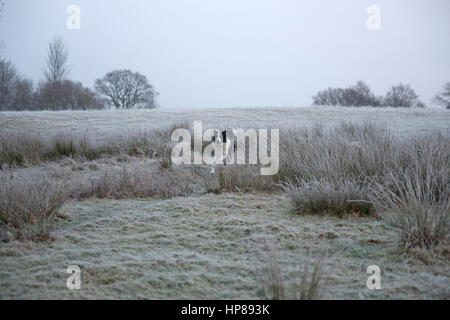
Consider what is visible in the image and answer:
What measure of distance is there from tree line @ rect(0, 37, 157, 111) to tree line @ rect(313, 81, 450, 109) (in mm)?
21732

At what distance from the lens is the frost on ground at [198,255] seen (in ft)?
7.72

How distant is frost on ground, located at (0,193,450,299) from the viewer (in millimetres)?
2354

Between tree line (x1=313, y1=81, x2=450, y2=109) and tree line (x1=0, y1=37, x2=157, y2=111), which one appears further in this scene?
tree line (x1=313, y1=81, x2=450, y2=109)

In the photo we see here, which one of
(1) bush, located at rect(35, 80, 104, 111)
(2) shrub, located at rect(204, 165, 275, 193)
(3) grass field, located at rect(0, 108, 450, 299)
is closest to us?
(3) grass field, located at rect(0, 108, 450, 299)

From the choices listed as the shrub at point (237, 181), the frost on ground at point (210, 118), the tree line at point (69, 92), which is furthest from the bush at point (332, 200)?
the tree line at point (69, 92)

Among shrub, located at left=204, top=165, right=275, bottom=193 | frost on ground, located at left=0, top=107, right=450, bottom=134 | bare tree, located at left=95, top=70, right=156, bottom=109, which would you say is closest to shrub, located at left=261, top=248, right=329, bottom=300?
shrub, located at left=204, top=165, right=275, bottom=193

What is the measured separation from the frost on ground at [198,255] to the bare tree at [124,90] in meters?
37.0

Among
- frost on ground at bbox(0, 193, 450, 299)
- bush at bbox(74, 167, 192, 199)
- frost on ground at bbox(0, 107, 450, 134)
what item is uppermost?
frost on ground at bbox(0, 107, 450, 134)

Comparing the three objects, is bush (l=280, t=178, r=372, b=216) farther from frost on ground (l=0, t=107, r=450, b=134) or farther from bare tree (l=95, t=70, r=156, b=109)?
bare tree (l=95, t=70, r=156, b=109)

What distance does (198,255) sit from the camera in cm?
291

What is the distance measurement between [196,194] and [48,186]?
1.87 meters

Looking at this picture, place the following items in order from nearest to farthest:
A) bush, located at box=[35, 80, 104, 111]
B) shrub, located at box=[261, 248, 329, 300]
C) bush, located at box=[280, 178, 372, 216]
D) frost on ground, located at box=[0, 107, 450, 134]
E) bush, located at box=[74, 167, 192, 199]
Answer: shrub, located at box=[261, 248, 329, 300] → bush, located at box=[280, 178, 372, 216] → bush, located at box=[74, 167, 192, 199] → frost on ground, located at box=[0, 107, 450, 134] → bush, located at box=[35, 80, 104, 111]

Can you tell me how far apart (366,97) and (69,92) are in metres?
33.1
